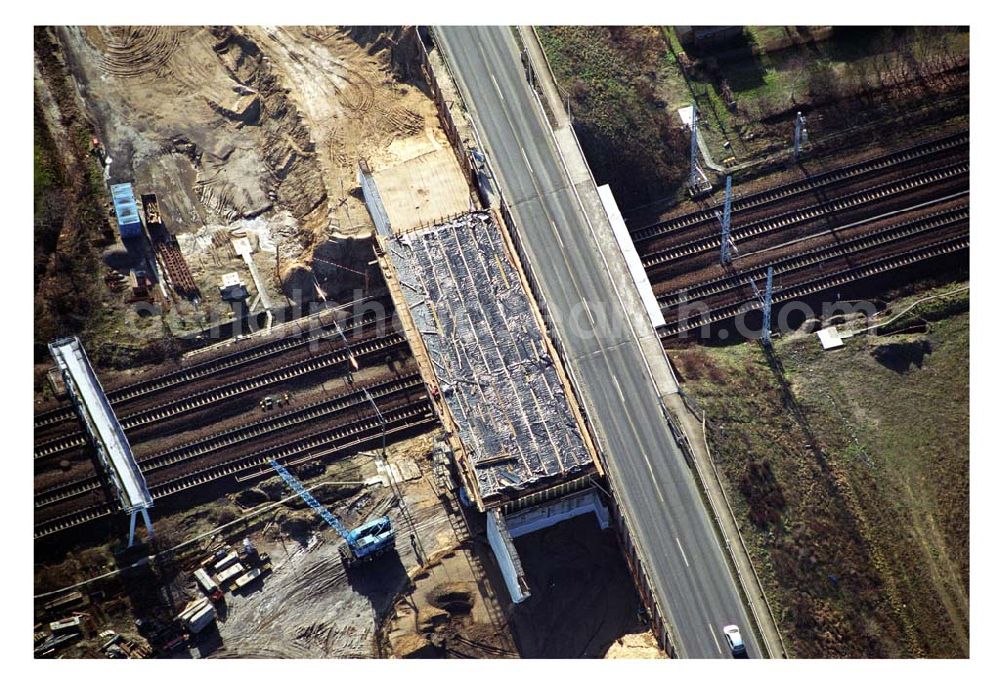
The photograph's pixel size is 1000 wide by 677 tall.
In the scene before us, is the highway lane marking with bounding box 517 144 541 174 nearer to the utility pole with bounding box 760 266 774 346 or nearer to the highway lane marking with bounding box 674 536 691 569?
the utility pole with bounding box 760 266 774 346

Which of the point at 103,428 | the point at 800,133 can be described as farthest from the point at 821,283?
the point at 103,428

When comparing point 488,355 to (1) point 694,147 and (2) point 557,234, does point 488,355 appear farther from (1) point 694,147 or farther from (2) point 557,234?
(1) point 694,147

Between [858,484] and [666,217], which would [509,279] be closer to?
[666,217]

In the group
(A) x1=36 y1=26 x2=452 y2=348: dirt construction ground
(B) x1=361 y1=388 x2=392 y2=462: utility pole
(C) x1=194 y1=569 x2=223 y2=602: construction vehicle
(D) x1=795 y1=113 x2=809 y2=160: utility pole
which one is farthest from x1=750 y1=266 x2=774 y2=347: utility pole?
(C) x1=194 y1=569 x2=223 y2=602: construction vehicle

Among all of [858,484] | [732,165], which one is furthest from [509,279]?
[858,484]

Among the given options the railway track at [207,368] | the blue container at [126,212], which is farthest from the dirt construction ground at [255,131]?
the railway track at [207,368]

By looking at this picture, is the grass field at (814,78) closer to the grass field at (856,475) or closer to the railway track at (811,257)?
the railway track at (811,257)
